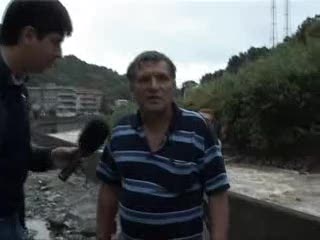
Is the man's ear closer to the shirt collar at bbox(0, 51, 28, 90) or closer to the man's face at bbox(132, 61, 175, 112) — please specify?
the shirt collar at bbox(0, 51, 28, 90)

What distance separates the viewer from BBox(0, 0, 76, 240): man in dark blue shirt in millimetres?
2645

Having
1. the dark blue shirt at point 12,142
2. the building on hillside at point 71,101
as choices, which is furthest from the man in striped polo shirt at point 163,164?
the building on hillside at point 71,101

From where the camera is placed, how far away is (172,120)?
124 inches

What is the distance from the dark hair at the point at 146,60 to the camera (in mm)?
3178

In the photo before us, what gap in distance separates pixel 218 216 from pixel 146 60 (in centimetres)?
78

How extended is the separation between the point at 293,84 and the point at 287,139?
847 millimetres

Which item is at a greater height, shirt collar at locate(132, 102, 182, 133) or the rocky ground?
shirt collar at locate(132, 102, 182, 133)

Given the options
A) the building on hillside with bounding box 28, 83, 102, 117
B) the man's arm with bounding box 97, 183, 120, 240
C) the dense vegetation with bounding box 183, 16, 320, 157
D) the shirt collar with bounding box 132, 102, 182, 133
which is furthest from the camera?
the building on hillside with bounding box 28, 83, 102, 117

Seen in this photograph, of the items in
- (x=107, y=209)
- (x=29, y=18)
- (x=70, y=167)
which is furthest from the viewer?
(x=107, y=209)

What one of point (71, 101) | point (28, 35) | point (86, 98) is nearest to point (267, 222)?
point (28, 35)

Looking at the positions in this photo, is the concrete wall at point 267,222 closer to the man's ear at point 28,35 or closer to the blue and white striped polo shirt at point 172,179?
the blue and white striped polo shirt at point 172,179

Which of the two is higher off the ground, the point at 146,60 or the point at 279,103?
the point at 146,60

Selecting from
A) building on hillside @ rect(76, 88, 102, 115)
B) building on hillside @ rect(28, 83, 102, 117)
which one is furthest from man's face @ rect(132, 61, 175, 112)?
building on hillside @ rect(76, 88, 102, 115)

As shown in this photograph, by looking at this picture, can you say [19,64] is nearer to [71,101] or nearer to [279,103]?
[279,103]
